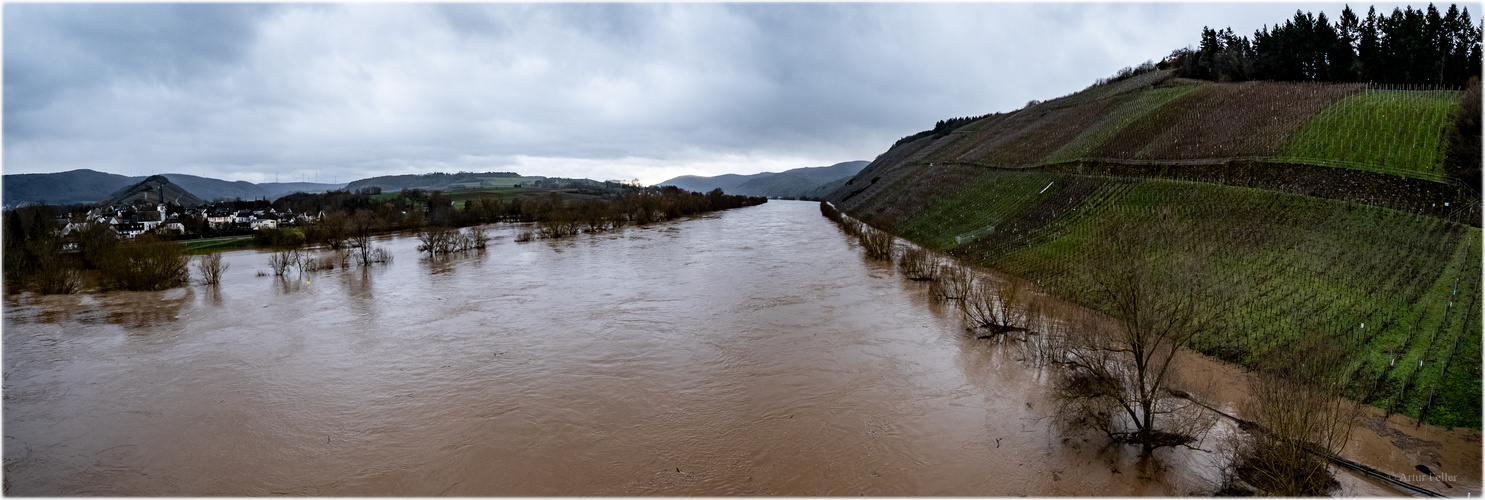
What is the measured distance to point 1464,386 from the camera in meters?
12.1

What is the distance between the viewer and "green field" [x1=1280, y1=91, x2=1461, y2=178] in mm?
24391

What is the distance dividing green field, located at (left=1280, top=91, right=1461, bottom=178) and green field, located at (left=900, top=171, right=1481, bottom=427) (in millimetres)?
4020

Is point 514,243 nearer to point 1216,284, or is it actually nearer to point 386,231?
point 386,231

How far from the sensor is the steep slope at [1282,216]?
14.5 meters

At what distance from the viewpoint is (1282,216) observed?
76.0 feet

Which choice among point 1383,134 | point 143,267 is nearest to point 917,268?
point 1383,134

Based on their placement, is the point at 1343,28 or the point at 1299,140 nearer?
the point at 1299,140

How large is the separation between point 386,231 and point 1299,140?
8037 centimetres

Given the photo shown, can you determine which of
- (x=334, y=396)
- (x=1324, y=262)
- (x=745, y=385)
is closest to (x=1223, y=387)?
(x=1324, y=262)

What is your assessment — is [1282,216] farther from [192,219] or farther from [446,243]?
[192,219]

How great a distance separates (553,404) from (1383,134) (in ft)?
123

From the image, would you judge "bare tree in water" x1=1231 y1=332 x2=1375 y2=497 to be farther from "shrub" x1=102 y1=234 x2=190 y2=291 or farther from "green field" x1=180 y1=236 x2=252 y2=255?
"green field" x1=180 y1=236 x2=252 y2=255

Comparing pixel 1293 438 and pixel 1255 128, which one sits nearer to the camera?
pixel 1293 438

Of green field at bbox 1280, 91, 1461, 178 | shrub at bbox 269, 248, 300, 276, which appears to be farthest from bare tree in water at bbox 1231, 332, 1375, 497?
shrub at bbox 269, 248, 300, 276
